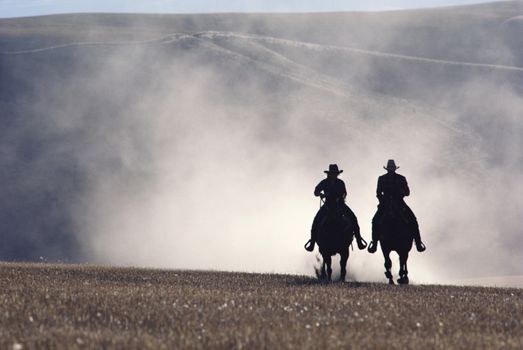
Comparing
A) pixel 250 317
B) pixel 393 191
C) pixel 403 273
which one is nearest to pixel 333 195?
pixel 393 191

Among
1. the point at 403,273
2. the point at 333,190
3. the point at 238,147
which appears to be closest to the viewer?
the point at 333,190

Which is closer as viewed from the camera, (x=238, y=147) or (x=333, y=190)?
(x=333, y=190)

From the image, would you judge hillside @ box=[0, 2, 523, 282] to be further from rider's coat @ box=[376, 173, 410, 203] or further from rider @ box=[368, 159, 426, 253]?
rider's coat @ box=[376, 173, 410, 203]

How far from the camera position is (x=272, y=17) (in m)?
152

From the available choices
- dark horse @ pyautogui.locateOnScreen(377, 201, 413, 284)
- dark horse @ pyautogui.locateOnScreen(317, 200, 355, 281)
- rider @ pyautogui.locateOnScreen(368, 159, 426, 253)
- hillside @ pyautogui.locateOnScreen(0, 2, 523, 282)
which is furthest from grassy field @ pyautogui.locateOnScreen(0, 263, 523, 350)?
hillside @ pyautogui.locateOnScreen(0, 2, 523, 282)

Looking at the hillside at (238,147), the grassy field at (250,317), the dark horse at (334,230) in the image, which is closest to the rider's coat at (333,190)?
the dark horse at (334,230)

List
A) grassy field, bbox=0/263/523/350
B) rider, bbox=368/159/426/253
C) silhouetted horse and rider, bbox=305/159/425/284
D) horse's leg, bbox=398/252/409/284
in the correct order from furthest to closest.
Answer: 1. horse's leg, bbox=398/252/409/284
2. rider, bbox=368/159/426/253
3. silhouetted horse and rider, bbox=305/159/425/284
4. grassy field, bbox=0/263/523/350

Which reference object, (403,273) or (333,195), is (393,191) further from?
(403,273)

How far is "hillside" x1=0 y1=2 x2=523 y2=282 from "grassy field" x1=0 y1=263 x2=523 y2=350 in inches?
515

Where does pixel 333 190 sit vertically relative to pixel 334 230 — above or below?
above

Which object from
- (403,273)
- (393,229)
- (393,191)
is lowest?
(403,273)

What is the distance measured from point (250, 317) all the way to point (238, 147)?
60.4m

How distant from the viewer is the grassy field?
991 centimetres

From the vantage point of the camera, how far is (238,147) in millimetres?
72188
